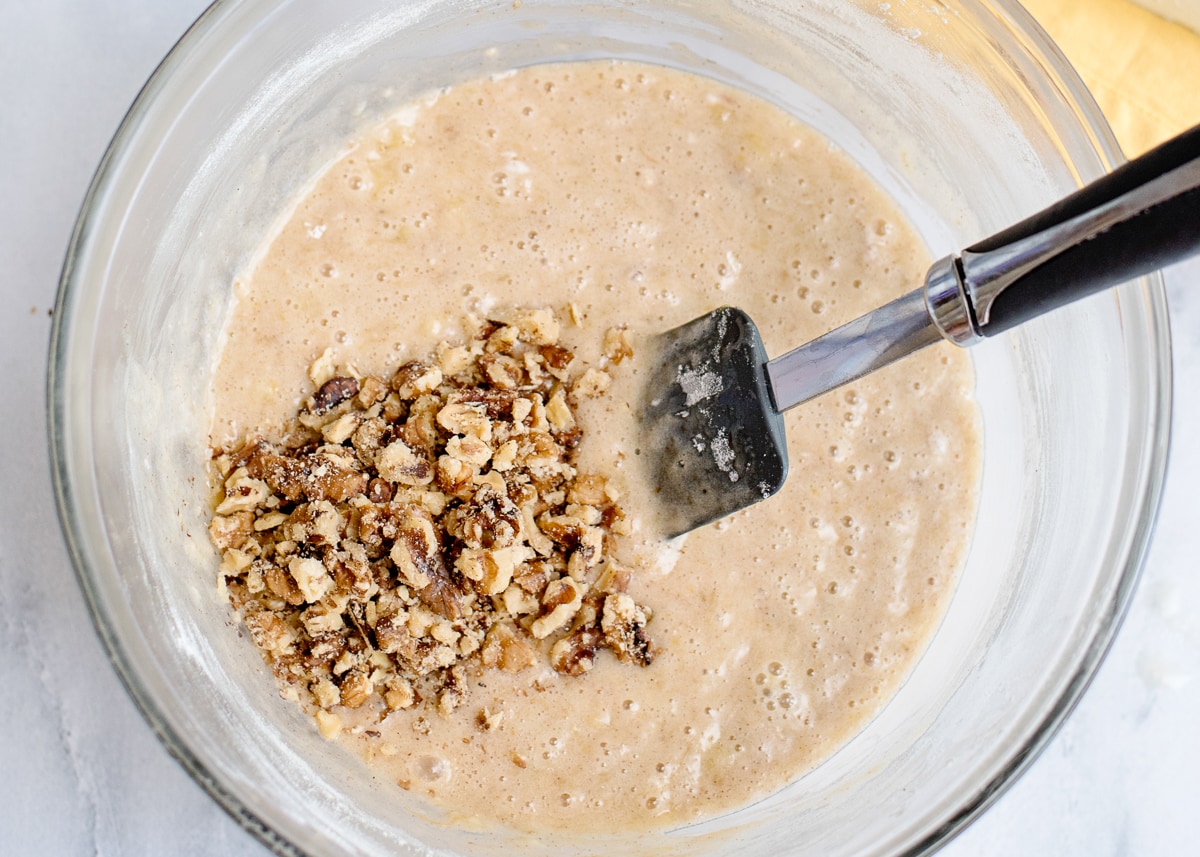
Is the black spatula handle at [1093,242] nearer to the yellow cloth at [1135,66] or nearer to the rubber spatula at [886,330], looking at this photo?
the rubber spatula at [886,330]

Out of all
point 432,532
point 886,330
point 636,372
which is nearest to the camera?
point 886,330

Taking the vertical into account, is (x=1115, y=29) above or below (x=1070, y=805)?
above

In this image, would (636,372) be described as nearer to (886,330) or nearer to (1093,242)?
(886,330)

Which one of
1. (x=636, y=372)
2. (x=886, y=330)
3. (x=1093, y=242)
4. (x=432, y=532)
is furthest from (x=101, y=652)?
(x=1093, y=242)

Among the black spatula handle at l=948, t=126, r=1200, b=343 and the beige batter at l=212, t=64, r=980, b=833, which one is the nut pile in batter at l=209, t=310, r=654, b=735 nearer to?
the beige batter at l=212, t=64, r=980, b=833

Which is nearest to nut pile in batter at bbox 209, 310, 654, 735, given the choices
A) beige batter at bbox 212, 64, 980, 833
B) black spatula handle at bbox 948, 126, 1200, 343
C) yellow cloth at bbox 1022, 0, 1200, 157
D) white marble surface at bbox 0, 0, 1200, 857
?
beige batter at bbox 212, 64, 980, 833

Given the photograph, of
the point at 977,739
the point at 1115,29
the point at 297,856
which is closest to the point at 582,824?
the point at 297,856

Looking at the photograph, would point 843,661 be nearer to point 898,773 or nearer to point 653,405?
point 898,773
